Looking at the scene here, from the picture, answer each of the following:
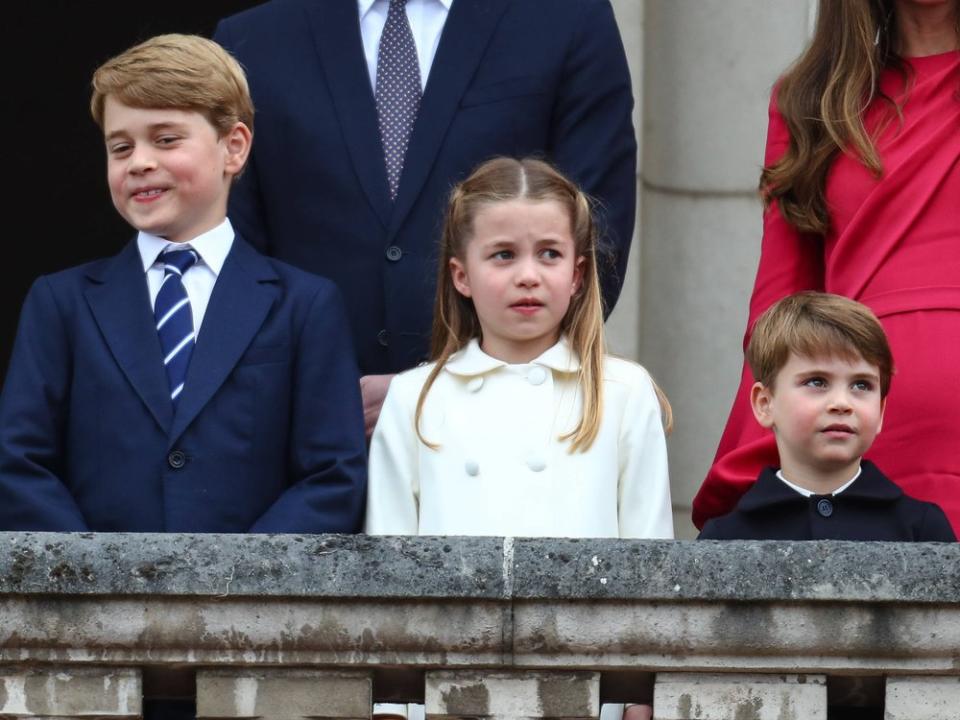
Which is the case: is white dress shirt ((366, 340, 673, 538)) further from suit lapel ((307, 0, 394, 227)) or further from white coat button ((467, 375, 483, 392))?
suit lapel ((307, 0, 394, 227))

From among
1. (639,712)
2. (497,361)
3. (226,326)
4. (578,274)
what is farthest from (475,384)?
(639,712)

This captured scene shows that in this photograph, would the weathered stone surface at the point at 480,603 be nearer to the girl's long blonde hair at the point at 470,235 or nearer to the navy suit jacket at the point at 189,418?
the navy suit jacket at the point at 189,418

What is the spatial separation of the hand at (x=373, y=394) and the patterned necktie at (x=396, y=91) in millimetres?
414

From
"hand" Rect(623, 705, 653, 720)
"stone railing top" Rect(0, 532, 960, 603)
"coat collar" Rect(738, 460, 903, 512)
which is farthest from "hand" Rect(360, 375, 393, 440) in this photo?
"stone railing top" Rect(0, 532, 960, 603)

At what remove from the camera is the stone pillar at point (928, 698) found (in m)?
4.12

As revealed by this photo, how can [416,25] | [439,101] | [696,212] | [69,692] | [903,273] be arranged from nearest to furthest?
1. [69,692]
2. [903,273]
3. [439,101]
4. [416,25]
5. [696,212]

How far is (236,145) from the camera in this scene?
530cm

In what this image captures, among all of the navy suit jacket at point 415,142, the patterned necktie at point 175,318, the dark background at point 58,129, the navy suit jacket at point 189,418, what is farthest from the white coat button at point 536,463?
the dark background at point 58,129

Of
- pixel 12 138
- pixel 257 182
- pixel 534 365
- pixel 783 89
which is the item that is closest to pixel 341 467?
pixel 534 365

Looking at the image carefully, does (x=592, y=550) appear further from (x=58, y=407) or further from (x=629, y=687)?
(x=58, y=407)

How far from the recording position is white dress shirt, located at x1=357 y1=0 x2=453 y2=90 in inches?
219

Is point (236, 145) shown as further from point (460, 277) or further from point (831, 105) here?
point (831, 105)

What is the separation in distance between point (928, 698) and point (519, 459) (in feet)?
3.60

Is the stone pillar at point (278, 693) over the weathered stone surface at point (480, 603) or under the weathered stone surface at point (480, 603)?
under
